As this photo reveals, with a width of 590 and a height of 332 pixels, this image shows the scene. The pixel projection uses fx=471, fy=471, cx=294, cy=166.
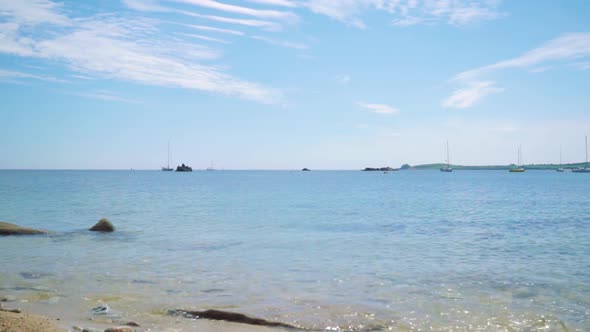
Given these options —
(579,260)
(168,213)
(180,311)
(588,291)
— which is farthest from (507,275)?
(168,213)

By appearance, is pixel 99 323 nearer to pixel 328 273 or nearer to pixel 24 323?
pixel 24 323

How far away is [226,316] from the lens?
1062 cm

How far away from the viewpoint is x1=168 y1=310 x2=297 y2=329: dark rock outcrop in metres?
10.3

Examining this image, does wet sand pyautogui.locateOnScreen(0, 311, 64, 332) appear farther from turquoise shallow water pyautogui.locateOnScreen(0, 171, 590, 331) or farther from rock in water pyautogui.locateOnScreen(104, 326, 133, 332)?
turquoise shallow water pyautogui.locateOnScreen(0, 171, 590, 331)

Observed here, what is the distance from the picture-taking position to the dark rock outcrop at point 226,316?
10.3 metres

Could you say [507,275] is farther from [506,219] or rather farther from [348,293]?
[506,219]

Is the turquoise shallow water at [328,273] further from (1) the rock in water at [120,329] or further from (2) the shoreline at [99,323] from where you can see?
(1) the rock in water at [120,329]

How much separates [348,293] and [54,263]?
1083 cm

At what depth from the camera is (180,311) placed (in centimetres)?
1105

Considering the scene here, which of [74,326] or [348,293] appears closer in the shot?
[74,326]

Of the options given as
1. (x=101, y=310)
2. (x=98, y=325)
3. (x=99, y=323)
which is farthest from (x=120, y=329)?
(x=101, y=310)

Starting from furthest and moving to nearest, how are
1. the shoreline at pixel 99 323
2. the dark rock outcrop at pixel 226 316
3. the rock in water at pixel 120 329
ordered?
the dark rock outcrop at pixel 226 316
the shoreline at pixel 99 323
the rock in water at pixel 120 329

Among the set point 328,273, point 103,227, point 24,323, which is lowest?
point 328,273

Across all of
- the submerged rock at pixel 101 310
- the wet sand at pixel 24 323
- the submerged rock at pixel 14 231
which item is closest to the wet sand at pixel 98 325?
the wet sand at pixel 24 323
